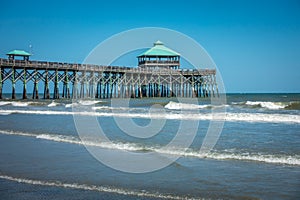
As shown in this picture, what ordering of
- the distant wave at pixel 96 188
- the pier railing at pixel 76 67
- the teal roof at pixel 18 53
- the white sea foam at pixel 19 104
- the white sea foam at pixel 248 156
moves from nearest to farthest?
1. the distant wave at pixel 96 188
2. the white sea foam at pixel 248 156
3. the pier railing at pixel 76 67
4. the white sea foam at pixel 19 104
5. the teal roof at pixel 18 53

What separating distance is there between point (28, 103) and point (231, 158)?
32.3m

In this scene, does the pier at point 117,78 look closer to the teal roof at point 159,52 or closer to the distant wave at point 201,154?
the teal roof at point 159,52

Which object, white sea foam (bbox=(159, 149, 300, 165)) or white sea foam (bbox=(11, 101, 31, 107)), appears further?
white sea foam (bbox=(11, 101, 31, 107))

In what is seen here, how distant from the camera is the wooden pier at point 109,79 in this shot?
1415 inches

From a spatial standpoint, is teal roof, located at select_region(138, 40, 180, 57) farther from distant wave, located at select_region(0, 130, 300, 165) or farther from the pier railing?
distant wave, located at select_region(0, 130, 300, 165)

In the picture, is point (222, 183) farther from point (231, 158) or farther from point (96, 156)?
point (96, 156)

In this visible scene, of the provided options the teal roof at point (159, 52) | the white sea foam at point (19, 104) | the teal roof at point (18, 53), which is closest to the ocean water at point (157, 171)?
the white sea foam at point (19, 104)

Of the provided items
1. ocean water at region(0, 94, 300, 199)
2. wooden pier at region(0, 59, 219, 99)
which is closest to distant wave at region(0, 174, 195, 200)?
ocean water at region(0, 94, 300, 199)

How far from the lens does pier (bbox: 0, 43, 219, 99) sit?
36.0 meters

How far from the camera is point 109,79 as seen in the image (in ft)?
149

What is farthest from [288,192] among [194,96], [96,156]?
[194,96]

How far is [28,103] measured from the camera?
122ft

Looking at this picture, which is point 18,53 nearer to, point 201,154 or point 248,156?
point 201,154

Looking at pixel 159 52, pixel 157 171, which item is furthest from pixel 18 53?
pixel 157 171
